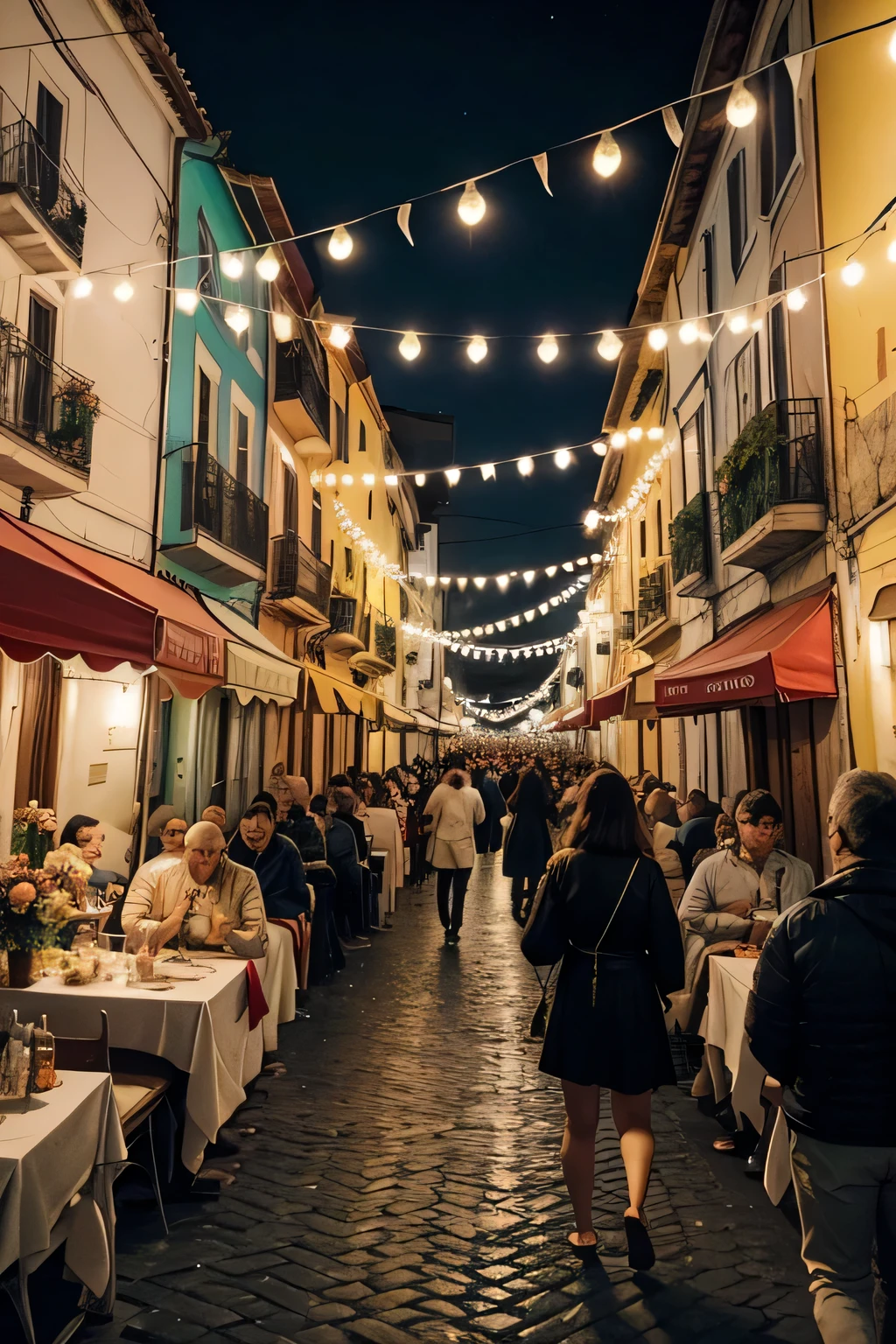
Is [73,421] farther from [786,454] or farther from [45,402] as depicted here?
[786,454]

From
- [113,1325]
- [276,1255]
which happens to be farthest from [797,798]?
[113,1325]

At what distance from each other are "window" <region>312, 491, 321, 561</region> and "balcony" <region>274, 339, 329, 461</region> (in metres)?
1.28

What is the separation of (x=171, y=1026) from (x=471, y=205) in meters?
5.42

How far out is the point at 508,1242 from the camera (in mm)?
4172

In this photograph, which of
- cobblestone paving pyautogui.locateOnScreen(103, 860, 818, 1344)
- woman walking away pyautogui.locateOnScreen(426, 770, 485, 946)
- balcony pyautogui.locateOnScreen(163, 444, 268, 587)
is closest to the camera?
cobblestone paving pyautogui.locateOnScreen(103, 860, 818, 1344)

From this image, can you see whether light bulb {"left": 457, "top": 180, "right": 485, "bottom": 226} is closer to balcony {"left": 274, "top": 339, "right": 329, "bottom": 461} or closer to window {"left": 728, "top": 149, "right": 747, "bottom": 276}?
window {"left": 728, "top": 149, "right": 747, "bottom": 276}

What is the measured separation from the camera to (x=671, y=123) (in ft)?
19.3

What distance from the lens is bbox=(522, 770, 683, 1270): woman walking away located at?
4.00 meters

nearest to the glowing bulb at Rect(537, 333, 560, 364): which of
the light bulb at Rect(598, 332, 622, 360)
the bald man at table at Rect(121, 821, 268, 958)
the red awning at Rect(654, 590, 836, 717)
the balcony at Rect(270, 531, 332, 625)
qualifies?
the light bulb at Rect(598, 332, 622, 360)

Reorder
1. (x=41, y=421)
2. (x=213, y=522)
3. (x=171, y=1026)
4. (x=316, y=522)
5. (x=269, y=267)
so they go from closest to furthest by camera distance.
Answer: (x=171, y=1026), (x=269, y=267), (x=41, y=421), (x=213, y=522), (x=316, y=522)

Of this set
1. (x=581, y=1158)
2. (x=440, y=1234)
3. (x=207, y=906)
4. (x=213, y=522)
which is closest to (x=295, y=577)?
(x=213, y=522)

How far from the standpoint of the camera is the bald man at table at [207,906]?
589cm

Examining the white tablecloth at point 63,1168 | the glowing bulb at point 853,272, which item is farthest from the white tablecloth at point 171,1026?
the glowing bulb at point 853,272

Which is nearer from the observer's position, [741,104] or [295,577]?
[741,104]
